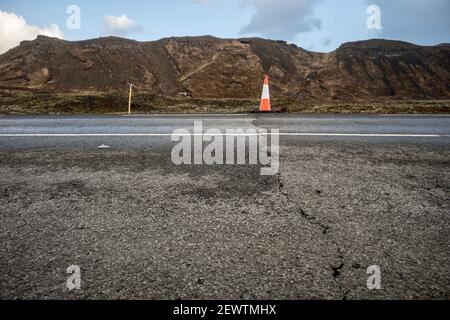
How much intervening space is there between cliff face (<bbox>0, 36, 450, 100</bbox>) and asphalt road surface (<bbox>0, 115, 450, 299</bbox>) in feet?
69.3

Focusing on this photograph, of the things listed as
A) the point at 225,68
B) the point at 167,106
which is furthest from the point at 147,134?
the point at 225,68

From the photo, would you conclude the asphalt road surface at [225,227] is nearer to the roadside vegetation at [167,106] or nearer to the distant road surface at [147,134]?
the distant road surface at [147,134]

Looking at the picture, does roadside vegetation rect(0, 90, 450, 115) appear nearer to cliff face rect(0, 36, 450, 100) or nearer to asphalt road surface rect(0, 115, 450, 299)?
asphalt road surface rect(0, 115, 450, 299)

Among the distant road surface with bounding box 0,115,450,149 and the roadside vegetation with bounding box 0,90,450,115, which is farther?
the roadside vegetation with bounding box 0,90,450,115

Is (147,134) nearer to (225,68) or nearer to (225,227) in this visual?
(225,227)

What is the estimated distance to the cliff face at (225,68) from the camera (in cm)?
2425

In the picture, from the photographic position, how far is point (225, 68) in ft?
87.7

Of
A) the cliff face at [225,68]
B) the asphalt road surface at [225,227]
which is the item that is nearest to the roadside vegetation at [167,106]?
the asphalt road surface at [225,227]

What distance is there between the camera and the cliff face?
955 inches

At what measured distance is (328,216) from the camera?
2.22 m

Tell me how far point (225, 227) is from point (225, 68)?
25.9m

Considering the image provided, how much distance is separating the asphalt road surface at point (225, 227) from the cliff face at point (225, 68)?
2111cm

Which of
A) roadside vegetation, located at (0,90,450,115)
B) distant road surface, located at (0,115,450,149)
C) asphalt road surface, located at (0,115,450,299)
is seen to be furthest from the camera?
roadside vegetation, located at (0,90,450,115)

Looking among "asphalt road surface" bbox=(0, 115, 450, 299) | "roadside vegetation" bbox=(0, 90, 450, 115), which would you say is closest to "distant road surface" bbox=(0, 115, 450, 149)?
"asphalt road surface" bbox=(0, 115, 450, 299)
